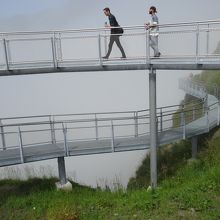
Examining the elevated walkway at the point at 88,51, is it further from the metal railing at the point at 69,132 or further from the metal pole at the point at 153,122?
the metal railing at the point at 69,132

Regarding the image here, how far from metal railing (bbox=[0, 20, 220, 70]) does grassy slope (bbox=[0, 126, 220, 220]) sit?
398 cm

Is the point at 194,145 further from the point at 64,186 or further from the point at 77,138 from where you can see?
the point at 64,186

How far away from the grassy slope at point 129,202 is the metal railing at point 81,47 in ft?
13.1

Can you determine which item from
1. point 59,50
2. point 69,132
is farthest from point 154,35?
point 69,132

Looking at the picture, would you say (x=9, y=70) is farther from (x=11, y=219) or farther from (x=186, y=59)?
(x=186, y=59)

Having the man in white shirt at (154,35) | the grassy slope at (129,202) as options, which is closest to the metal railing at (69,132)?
the grassy slope at (129,202)

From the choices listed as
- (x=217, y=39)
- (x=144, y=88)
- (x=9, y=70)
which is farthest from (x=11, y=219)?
(x=144, y=88)

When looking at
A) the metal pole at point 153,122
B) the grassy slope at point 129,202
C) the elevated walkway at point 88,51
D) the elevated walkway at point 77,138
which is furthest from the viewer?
the elevated walkway at point 77,138

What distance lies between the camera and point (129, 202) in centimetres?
982

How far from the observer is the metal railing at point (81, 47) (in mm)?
11500

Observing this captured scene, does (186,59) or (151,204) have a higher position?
(186,59)

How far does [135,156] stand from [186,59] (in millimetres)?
14856

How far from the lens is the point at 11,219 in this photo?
973cm

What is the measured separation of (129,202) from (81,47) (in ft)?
17.8
